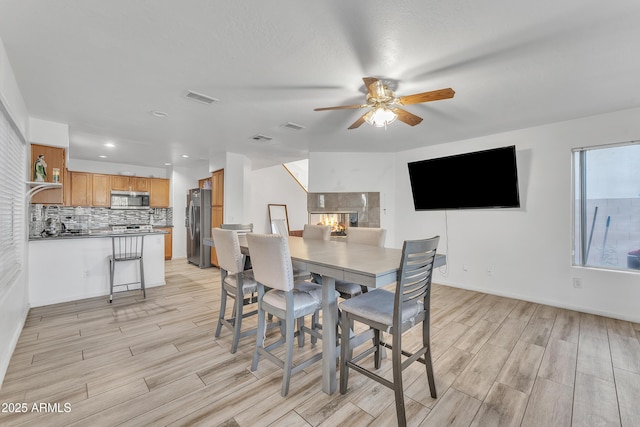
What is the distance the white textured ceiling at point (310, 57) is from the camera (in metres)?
1.61

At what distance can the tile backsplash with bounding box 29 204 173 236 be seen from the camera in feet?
19.0

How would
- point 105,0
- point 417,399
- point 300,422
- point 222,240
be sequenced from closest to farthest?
point 105,0, point 300,422, point 417,399, point 222,240

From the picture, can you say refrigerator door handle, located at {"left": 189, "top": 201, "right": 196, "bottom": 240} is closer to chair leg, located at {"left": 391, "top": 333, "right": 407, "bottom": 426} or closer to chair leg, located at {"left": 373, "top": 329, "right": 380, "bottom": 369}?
chair leg, located at {"left": 373, "top": 329, "right": 380, "bottom": 369}

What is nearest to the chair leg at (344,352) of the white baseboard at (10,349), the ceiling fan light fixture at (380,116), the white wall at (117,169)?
the ceiling fan light fixture at (380,116)

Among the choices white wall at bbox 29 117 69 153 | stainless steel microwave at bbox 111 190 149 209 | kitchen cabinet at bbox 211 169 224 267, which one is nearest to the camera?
white wall at bbox 29 117 69 153

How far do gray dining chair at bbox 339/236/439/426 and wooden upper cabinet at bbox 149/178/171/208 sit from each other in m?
6.39

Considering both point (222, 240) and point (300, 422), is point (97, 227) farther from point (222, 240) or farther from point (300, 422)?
point (300, 422)

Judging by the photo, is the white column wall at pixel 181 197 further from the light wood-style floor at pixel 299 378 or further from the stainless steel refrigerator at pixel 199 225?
the light wood-style floor at pixel 299 378

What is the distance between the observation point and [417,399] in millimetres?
1848

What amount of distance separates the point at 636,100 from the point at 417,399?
357 cm

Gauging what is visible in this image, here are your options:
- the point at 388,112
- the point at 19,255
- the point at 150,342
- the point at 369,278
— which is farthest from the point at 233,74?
the point at 19,255

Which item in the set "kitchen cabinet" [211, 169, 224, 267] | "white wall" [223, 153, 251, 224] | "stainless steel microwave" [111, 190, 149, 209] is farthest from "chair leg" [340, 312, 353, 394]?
"stainless steel microwave" [111, 190, 149, 209]

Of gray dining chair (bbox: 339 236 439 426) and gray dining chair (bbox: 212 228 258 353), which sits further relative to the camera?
gray dining chair (bbox: 212 228 258 353)

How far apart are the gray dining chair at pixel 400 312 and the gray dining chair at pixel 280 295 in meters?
0.32
